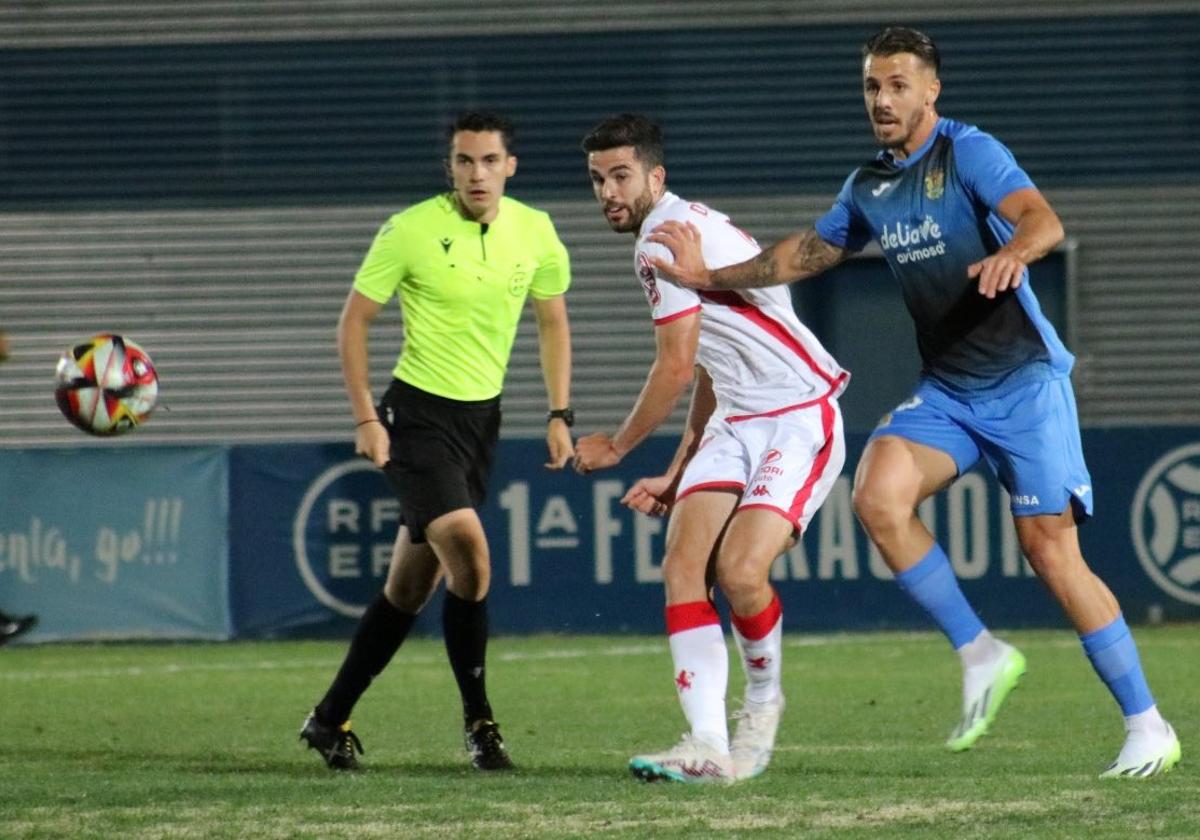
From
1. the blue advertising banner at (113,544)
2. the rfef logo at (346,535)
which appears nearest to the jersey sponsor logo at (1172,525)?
the rfef logo at (346,535)

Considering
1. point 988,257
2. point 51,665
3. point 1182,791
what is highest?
point 988,257

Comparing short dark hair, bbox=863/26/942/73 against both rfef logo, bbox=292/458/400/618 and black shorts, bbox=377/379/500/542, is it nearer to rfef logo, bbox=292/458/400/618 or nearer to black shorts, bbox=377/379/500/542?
black shorts, bbox=377/379/500/542

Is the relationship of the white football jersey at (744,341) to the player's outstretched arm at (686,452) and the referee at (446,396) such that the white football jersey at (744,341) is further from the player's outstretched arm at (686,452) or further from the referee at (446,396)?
the referee at (446,396)

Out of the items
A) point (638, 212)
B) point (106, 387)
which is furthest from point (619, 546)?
point (638, 212)

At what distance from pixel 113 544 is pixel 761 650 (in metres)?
8.20

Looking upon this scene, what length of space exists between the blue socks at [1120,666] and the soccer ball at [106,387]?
201 inches

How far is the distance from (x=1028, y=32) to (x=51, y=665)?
37.1ft

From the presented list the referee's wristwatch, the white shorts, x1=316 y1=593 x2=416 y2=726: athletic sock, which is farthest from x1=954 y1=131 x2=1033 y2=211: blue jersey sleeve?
x1=316 y1=593 x2=416 y2=726: athletic sock

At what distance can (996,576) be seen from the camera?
13695mm

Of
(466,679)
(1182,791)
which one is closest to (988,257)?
(1182,791)

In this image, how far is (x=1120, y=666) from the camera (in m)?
6.38

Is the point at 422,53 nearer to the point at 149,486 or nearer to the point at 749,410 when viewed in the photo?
the point at 149,486

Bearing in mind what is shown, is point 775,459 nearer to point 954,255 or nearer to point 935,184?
point 954,255

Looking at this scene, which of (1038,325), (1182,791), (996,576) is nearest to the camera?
(1182,791)
